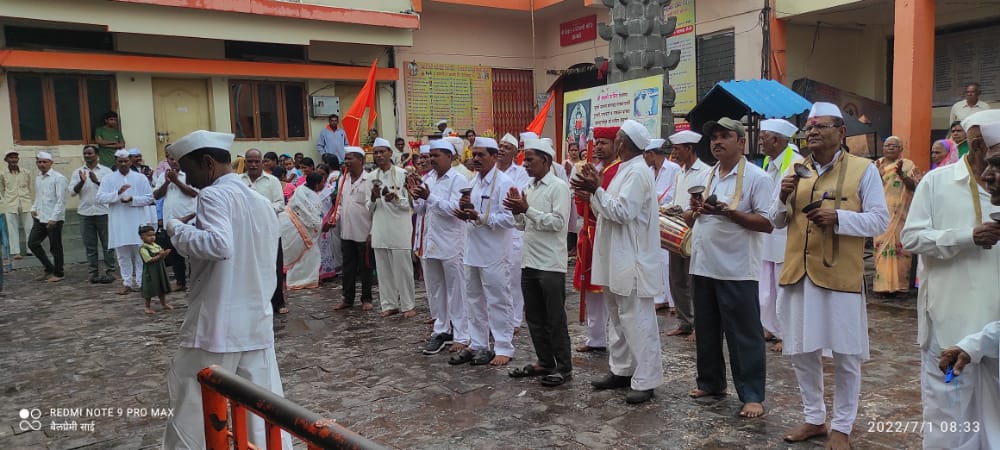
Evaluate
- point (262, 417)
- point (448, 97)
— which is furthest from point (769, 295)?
point (448, 97)

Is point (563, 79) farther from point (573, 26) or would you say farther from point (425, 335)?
point (425, 335)

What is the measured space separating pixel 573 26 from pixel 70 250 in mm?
12832

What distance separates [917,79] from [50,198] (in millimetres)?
14318

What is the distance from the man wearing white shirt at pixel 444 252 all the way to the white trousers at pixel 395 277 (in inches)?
43.3

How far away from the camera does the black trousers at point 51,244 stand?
11719 mm

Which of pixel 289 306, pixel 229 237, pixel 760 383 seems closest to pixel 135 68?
pixel 289 306

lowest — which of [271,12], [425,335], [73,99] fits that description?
[425,335]

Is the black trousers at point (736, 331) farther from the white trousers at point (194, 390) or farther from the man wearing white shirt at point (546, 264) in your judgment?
the white trousers at point (194, 390)

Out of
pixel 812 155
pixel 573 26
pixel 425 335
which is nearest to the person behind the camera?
pixel 812 155

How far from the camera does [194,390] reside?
351 centimetres

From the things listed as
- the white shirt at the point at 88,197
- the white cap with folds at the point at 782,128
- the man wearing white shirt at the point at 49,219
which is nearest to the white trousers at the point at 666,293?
the white cap with folds at the point at 782,128

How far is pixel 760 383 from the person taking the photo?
4.74 meters

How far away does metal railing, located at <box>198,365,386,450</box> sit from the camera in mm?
→ 1742

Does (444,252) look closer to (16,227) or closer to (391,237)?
(391,237)
